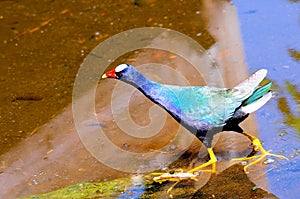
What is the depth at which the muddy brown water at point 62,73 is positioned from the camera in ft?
16.6

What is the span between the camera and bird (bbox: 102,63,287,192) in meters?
4.43

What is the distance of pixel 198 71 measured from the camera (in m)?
6.04

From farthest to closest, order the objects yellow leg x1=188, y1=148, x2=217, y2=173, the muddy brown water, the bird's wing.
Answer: the muddy brown water, yellow leg x1=188, y1=148, x2=217, y2=173, the bird's wing

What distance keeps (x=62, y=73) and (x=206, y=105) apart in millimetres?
2365

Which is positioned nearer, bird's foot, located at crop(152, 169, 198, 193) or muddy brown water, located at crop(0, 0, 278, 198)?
bird's foot, located at crop(152, 169, 198, 193)

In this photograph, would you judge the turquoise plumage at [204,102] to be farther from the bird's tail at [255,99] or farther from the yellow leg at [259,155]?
the yellow leg at [259,155]

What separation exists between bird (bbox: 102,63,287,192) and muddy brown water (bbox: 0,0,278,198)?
39 centimetres

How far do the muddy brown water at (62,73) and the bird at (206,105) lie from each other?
0.39m

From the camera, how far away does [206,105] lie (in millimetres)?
4453

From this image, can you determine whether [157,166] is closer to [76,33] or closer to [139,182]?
[139,182]

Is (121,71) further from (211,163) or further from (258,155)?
(258,155)

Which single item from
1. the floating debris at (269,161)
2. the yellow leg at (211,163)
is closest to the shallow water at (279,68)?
the floating debris at (269,161)

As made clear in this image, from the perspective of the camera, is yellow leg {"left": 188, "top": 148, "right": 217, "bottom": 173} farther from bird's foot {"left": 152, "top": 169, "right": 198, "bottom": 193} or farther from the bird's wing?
the bird's wing

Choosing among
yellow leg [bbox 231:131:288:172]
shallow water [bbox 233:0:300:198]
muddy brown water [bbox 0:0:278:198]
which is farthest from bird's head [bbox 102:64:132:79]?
shallow water [bbox 233:0:300:198]
